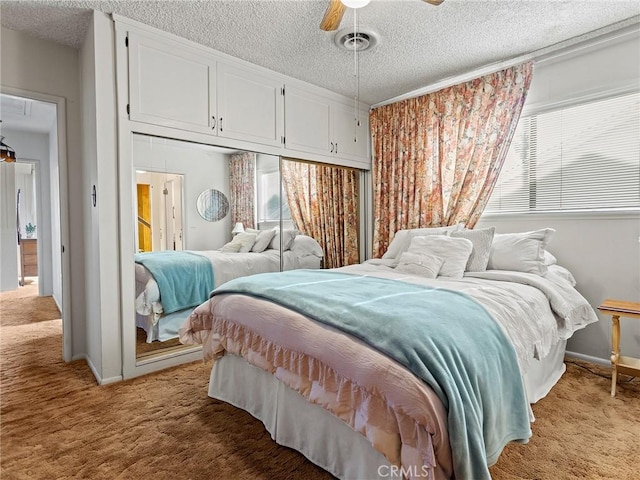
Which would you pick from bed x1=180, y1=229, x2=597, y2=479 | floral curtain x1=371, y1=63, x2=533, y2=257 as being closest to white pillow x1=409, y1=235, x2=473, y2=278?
bed x1=180, y1=229, x2=597, y2=479

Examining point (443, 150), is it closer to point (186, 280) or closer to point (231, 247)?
point (231, 247)

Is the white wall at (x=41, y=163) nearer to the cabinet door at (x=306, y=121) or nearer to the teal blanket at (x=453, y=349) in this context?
the cabinet door at (x=306, y=121)

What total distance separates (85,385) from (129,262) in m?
0.88

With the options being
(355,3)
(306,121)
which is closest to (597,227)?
(355,3)

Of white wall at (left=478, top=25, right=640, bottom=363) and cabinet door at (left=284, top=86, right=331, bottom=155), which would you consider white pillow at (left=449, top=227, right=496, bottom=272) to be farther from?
cabinet door at (left=284, top=86, right=331, bottom=155)

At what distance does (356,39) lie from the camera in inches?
104

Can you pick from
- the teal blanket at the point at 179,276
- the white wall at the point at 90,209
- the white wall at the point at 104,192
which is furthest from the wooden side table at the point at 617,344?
the white wall at the point at 90,209

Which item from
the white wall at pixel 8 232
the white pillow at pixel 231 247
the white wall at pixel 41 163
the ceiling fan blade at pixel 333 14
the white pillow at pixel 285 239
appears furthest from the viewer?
the white wall at pixel 8 232

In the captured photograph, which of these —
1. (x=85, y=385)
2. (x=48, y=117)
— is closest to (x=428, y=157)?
(x=85, y=385)

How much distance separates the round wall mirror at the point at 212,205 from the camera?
9.89 feet

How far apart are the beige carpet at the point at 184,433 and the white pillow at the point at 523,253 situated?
809 millimetres

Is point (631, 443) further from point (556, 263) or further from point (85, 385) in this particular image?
point (85, 385)

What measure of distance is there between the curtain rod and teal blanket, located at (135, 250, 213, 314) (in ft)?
9.40

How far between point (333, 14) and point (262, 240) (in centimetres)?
200
